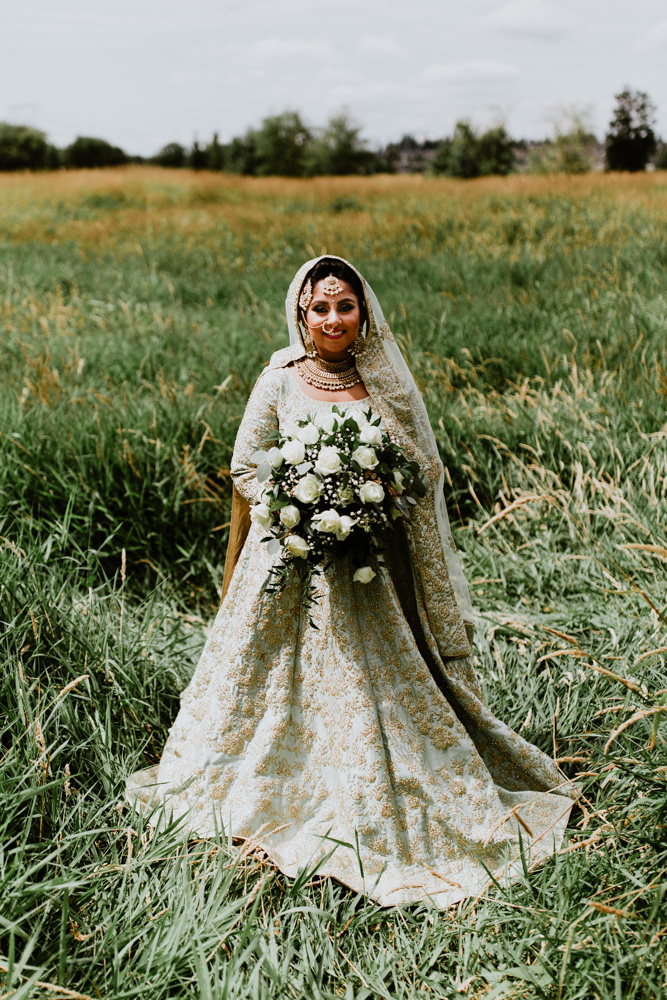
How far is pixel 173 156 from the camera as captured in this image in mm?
11805

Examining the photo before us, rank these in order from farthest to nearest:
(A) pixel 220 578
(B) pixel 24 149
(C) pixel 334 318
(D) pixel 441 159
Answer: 1. (D) pixel 441 159
2. (B) pixel 24 149
3. (A) pixel 220 578
4. (C) pixel 334 318

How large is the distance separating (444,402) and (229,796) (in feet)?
9.37

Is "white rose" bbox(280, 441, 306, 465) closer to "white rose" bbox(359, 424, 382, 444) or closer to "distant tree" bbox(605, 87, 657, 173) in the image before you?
"white rose" bbox(359, 424, 382, 444)

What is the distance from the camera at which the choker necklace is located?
2.18 metres

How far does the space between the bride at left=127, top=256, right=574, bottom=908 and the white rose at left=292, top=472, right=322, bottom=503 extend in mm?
287

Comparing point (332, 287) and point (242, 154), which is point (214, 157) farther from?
point (332, 287)

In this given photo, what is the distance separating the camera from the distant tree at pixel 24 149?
1093 cm

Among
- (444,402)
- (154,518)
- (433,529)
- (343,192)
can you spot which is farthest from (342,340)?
(343,192)

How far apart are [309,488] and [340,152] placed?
14.5m

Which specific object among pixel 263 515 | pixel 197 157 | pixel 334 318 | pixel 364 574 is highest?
pixel 197 157

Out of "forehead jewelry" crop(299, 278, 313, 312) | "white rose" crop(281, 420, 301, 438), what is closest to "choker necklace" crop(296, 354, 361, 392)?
"forehead jewelry" crop(299, 278, 313, 312)

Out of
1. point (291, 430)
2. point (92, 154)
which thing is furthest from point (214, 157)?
point (291, 430)

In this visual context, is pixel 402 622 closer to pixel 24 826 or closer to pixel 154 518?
pixel 24 826

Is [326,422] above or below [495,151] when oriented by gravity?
below
